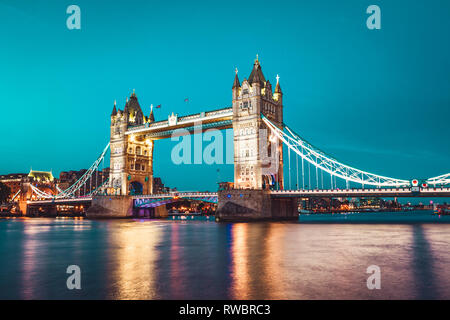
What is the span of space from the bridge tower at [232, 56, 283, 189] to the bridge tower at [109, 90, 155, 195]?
1139 inches

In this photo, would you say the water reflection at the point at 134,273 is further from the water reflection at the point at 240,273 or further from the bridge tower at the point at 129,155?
the bridge tower at the point at 129,155

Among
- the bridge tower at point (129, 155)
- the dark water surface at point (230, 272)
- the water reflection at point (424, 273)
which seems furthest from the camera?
the bridge tower at point (129, 155)

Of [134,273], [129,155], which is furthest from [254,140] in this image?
[134,273]

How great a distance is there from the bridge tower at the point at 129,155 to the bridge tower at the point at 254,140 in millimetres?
28940

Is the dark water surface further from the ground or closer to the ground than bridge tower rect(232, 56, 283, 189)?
closer to the ground

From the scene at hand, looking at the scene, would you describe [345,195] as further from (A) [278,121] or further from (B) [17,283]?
(B) [17,283]

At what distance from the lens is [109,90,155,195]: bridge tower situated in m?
79.2

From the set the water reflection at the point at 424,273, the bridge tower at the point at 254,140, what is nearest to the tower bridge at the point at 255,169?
the bridge tower at the point at 254,140

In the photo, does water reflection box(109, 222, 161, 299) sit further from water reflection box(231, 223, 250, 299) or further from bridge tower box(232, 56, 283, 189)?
bridge tower box(232, 56, 283, 189)

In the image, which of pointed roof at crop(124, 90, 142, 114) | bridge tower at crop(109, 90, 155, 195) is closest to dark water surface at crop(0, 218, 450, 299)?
bridge tower at crop(109, 90, 155, 195)

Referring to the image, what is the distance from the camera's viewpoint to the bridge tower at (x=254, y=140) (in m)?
57.5

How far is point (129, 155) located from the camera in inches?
3145
